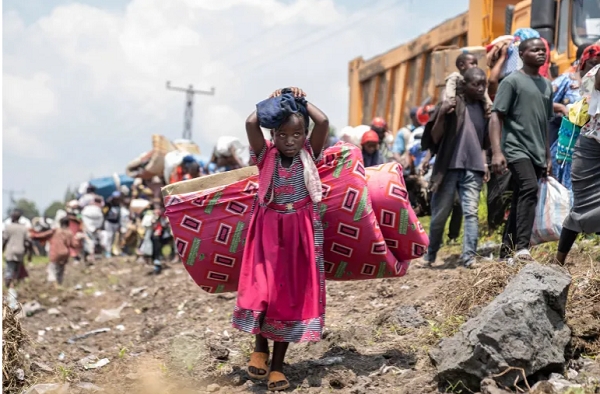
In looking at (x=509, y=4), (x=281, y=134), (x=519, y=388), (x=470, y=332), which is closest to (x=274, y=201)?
(x=281, y=134)

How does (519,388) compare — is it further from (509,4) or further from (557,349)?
(509,4)

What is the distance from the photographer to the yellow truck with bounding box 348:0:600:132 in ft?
29.6

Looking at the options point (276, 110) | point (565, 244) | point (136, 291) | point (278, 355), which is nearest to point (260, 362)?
point (278, 355)

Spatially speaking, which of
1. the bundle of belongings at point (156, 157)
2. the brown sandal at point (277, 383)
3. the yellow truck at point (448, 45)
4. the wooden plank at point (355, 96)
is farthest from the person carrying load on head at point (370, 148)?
the bundle of belongings at point (156, 157)

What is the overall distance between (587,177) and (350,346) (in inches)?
75.0

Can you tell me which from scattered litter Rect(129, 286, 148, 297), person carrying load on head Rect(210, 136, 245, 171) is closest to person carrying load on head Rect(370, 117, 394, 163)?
person carrying load on head Rect(210, 136, 245, 171)

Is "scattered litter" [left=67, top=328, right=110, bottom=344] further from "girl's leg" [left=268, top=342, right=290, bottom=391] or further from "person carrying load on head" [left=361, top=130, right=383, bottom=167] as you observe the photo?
"girl's leg" [left=268, top=342, right=290, bottom=391]

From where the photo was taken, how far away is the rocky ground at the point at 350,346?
4.63 metres

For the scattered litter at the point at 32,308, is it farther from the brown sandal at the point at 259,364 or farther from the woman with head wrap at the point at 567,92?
the brown sandal at the point at 259,364

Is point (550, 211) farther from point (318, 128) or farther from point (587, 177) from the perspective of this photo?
point (318, 128)

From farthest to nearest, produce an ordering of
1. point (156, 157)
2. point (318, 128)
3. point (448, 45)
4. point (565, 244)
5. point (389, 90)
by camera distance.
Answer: point (156, 157)
point (389, 90)
point (448, 45)
point (565, 244)
point (318, 128)

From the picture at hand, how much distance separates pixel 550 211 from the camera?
6410 mm

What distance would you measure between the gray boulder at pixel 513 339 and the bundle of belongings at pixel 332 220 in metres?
0.84

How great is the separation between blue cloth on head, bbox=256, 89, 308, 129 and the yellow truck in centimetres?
533
